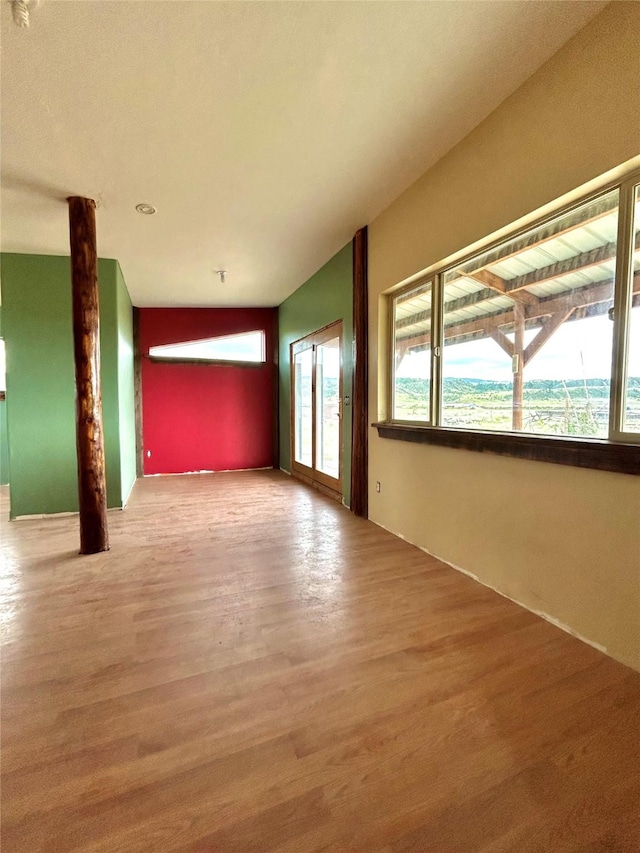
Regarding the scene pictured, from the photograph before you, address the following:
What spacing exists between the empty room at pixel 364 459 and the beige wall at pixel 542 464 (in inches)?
0.6

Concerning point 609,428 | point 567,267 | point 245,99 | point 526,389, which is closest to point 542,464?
point 609,428

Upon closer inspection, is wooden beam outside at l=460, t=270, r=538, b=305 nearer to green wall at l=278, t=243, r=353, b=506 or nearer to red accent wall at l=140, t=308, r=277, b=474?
green wall at l=278, t=243, r=353, b=506

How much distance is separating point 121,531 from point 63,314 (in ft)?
7.56

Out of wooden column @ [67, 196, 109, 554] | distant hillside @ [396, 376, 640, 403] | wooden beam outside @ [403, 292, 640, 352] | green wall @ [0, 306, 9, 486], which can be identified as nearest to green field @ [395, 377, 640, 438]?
distant hillside @ [396, 376, 640, 403]

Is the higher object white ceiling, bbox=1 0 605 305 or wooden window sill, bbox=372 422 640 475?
white ceiling, bbox=1 0 605 305

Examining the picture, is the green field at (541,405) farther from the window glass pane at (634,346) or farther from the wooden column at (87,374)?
the wooden column at (87,374)

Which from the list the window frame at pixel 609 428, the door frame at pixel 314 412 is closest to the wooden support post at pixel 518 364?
the window frame at pixel 609 428

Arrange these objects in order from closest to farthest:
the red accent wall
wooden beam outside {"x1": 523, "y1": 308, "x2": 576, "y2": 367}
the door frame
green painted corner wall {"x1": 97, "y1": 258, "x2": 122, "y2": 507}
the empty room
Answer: the empty room < wooden beam outside {"x1": 523, "y1": 308, "x2": 576, "y2": 367} < green painted corner wall {"x1": 97, "y1": 258, "x2": 122, "y2": 507} < the door frame < the red accent wall

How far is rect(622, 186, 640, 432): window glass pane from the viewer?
1.60 m

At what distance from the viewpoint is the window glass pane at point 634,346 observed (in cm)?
160

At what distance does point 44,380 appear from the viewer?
3660 millimetres

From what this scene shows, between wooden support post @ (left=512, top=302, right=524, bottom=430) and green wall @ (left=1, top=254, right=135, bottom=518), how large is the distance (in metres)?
3.76

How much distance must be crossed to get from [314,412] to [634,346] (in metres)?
3.74

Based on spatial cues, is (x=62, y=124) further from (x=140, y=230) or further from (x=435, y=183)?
(x=435, y=183)
